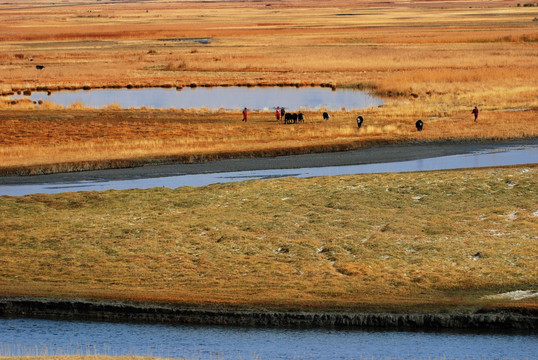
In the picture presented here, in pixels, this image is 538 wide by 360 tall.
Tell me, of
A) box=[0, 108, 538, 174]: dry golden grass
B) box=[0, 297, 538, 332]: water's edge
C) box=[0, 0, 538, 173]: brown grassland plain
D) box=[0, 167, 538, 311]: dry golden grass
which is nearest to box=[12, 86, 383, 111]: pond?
box=[0, 0, 538, 173]: brown grassland plain

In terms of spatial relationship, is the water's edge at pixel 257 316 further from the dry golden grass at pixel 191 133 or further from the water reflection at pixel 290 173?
the dry golden grass at pixel 191 133

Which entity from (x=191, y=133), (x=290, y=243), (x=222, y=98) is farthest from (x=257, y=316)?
(x=222, y=98)

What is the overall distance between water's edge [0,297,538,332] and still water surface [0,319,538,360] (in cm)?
27

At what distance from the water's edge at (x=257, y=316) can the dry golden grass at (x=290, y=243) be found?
450mm

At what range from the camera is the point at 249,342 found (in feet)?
71.7

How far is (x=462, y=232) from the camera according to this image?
29.6 m

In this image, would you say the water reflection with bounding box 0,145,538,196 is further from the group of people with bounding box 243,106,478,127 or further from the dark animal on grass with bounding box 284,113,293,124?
the dark animal on grass with bounding box 284,113,293,124

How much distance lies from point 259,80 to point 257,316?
70377 millimetres

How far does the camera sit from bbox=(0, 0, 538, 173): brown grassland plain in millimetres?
51906

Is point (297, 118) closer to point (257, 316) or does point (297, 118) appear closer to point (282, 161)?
point (282, 161)

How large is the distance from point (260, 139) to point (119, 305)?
1209 inches

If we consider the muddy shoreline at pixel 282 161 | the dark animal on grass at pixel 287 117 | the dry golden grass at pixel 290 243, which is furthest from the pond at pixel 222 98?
the dry golden grass at pixel 290 243


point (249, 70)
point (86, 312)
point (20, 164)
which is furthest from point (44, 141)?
point (249, 70)

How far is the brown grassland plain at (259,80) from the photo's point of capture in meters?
51.9
